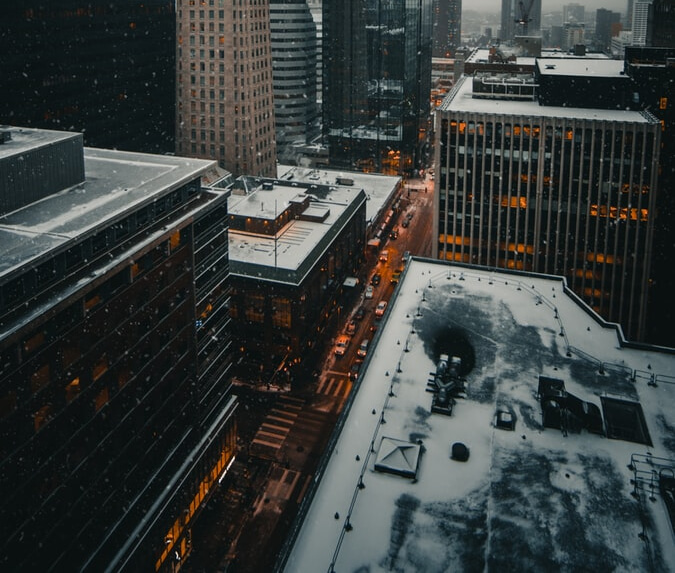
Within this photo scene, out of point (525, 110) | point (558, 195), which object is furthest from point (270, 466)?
point (525, 110)

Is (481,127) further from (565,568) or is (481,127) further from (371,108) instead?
(371,108)

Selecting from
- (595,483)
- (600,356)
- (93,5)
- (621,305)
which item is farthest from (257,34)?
(595,483)

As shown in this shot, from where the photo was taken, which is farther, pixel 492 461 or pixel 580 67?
pixel 580 67

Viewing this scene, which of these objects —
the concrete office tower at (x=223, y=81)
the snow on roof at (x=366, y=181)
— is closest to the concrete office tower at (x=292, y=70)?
the snow on roof at (x=366, y=181)

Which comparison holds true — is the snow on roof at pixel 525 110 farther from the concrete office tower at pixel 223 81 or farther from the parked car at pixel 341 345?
the concrete office tower at pixel 223 81

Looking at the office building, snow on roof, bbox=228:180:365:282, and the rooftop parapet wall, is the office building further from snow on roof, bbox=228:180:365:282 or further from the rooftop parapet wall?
snow on roof, bbox=228:180:365:282

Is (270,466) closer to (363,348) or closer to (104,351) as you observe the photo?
(363,348)

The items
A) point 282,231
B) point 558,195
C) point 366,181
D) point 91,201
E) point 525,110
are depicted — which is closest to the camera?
point 91,201
